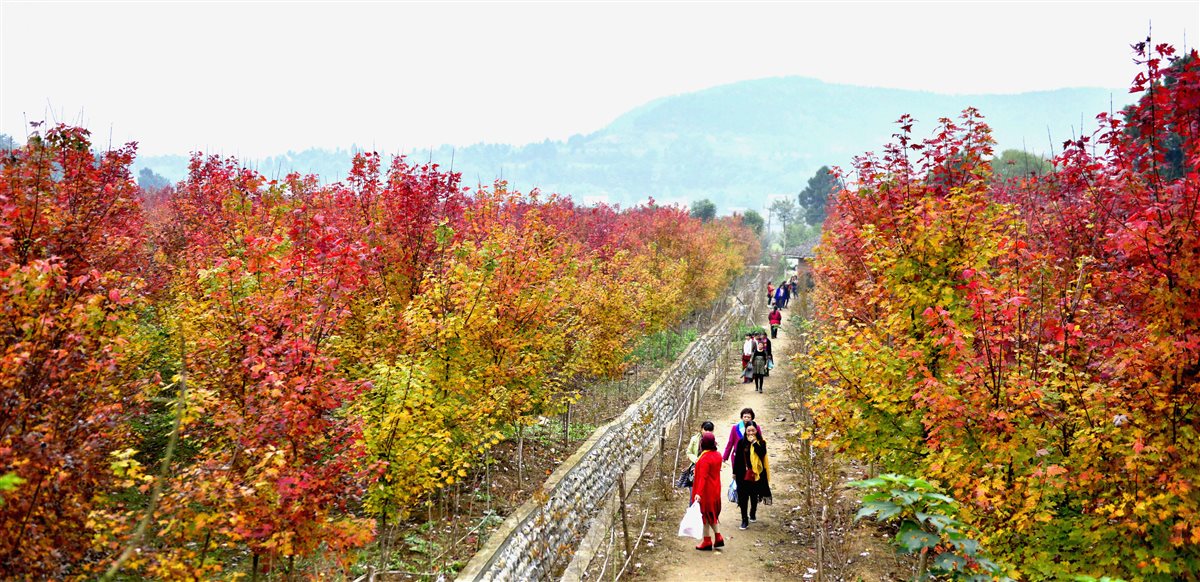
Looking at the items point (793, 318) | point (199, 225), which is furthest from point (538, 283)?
point (793, 318)

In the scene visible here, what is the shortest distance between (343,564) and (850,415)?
5.59 m

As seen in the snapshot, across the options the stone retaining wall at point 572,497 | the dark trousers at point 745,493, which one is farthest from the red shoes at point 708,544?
the stone retaining wall at point 572,497

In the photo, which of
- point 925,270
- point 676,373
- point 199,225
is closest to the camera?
point 925,270

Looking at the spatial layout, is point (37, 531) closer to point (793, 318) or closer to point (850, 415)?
point (850, 415)

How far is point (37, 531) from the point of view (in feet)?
16.4

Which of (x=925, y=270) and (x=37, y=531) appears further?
(x=925, y=270)

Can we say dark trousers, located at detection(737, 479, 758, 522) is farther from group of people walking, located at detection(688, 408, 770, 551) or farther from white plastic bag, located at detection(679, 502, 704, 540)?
white plastic bag, located at detection(679, 502, 704, 540)

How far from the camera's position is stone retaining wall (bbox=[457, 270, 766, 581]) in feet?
30.2

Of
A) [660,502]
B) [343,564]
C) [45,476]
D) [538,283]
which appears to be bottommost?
[660,502]

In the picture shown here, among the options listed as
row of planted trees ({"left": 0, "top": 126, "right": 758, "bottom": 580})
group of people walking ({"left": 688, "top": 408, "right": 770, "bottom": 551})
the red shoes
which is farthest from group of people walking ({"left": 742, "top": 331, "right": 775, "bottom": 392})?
the red shoes

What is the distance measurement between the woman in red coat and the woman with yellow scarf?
0.81m

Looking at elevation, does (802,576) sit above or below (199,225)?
below

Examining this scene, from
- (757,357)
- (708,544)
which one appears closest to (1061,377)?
(708,544)

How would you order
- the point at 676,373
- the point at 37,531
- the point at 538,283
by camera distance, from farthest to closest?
the point at 676,373 → the point at 538,283 → the point at 37,531
